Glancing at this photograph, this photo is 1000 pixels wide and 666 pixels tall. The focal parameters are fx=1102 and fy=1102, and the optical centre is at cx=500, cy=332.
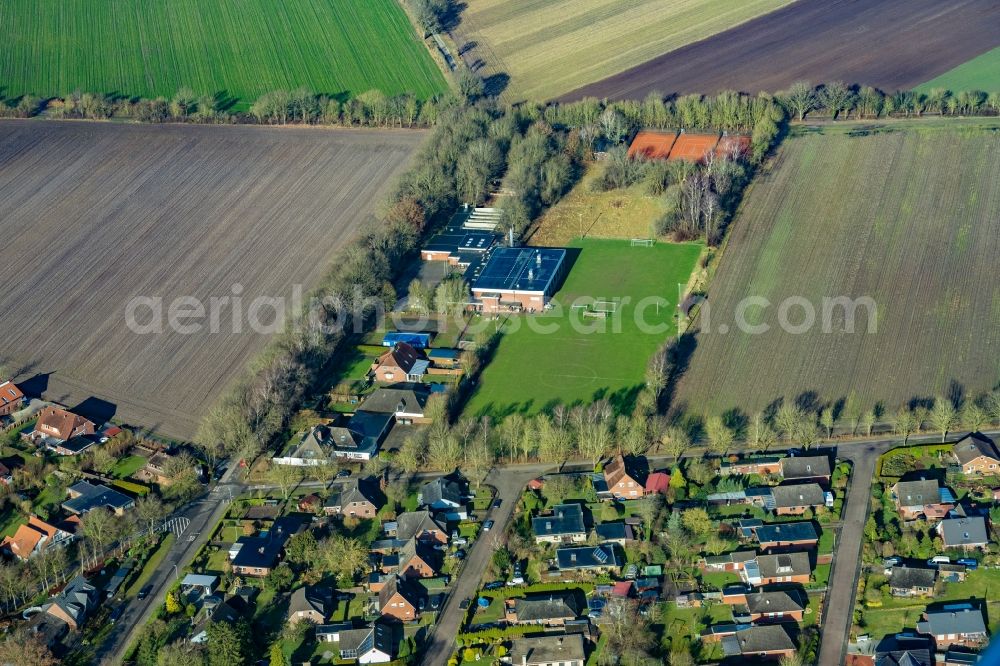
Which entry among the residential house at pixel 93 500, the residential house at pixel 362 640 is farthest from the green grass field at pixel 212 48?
the residential house at pixel 362 640

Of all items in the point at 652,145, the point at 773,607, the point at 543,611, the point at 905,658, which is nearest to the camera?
the point at 905,658

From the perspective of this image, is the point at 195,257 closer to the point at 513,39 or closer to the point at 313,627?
the point at 313,627

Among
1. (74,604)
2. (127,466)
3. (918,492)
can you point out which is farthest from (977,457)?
(127,466)

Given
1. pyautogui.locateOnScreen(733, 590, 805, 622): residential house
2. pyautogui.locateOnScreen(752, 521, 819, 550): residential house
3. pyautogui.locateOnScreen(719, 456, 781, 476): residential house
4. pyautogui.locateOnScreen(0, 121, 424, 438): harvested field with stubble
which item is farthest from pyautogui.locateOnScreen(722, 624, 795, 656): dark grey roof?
pyautogui.locateOnScreen(0, 121, 424, 438): harvested field with stubble

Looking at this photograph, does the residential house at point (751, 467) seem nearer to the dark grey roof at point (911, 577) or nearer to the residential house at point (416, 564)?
the dark grey roof at point (911, 577)

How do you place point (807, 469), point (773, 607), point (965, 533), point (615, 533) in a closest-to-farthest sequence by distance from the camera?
1. point (773, 607)
2. point (965, 533)
3. point (615, 533)
4. point (807, 469)

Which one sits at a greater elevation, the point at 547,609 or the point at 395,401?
the point at 395,401

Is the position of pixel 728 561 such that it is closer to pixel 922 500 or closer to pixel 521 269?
pixel 922 500
